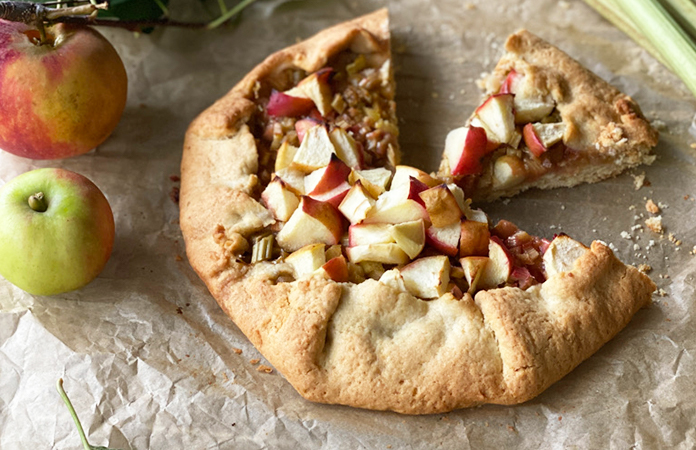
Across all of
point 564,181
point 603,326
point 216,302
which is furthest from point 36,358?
point 564,181

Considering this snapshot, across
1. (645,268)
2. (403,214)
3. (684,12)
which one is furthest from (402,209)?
(684,12)

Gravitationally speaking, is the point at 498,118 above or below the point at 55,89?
above

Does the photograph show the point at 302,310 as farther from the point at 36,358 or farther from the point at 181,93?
the point at 181,93

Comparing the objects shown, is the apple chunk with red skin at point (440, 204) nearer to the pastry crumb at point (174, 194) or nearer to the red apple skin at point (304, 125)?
the red apple skin at point (304, 125)

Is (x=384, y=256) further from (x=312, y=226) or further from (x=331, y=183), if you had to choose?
(x=331, y=183)

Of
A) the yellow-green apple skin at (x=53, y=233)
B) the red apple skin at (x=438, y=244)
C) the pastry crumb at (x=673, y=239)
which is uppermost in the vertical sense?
the pastry crumb at (x=673, y=239)

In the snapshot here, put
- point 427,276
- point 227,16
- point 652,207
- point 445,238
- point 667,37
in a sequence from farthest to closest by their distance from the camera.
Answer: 1. point 227,16
2. point 667,37
3. point 652,207
4. point 445,238
5. point 427,276

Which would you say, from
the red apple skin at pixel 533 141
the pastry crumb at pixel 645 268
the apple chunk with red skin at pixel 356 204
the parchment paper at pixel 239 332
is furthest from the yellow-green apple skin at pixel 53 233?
the pastry crumb at pixel 645 268
